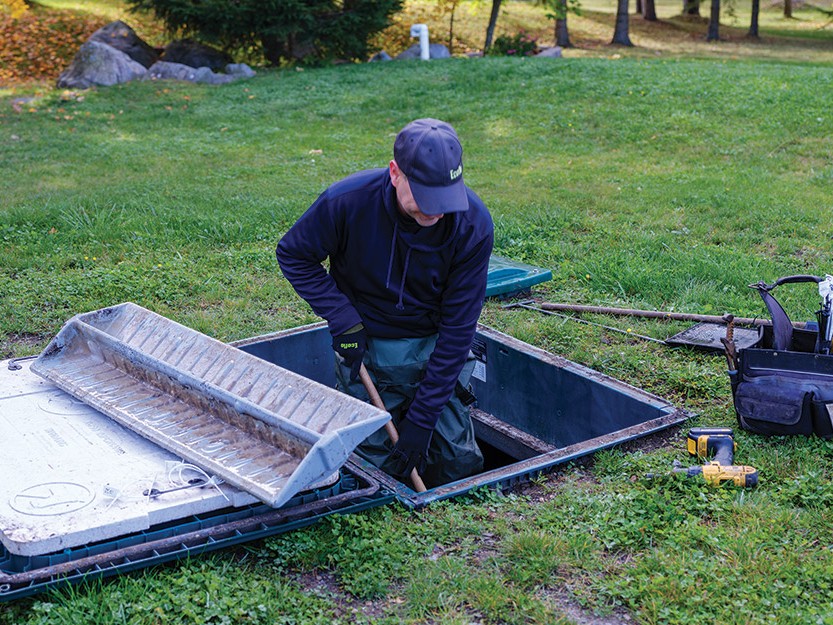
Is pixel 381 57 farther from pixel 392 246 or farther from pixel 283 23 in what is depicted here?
pixel 392 246

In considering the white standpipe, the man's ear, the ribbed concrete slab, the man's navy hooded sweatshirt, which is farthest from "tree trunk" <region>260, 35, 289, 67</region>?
the man's ear

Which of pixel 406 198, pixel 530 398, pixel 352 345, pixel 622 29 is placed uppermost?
pixel 622 29

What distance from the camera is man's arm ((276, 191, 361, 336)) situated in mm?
3877

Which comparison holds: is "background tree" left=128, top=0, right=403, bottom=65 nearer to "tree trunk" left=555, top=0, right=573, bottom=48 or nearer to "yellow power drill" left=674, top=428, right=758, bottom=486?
"tree trunk" left=555, top=0, right=573, bottom=48

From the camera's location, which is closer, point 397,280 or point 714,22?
point 397,280

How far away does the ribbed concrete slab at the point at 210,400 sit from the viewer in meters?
3.36

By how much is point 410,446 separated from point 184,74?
48.3 ft

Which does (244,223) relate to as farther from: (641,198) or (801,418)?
(801,418)

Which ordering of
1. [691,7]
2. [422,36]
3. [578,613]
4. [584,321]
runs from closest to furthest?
[578,613]
[584,321]
[422,36]
[691,7]

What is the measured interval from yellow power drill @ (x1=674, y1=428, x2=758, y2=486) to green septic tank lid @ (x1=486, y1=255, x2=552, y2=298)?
7.64 ft

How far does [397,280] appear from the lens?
3973mm

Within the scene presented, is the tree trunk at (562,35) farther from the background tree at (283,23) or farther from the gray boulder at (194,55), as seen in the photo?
the gray boulder at (194,55)

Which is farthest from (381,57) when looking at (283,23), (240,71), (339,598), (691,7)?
(339,598)

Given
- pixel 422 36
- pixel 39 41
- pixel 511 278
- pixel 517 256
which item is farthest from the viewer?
pixel 39 41
